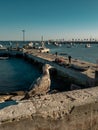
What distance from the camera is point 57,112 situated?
3490 mm

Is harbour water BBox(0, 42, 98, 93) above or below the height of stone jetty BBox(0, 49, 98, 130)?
below

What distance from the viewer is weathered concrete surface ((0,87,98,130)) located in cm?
319

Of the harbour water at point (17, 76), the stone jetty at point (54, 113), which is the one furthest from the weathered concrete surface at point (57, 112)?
the harbour water at point (17, 76)

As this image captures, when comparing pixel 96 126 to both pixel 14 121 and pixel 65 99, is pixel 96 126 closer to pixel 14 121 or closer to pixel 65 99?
pixel 65 99

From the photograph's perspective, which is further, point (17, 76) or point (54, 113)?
point (17, 76)

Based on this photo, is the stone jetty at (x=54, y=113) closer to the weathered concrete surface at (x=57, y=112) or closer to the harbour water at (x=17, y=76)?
the weathered concrete surface at (x=57, y=112)

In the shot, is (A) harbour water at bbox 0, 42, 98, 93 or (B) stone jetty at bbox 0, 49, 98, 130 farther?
(A) harbour water at bbox 0, 42, 98, 93

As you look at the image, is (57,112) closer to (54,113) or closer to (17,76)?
(54,113)

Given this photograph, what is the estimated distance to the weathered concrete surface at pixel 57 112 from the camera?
3191 millimetres

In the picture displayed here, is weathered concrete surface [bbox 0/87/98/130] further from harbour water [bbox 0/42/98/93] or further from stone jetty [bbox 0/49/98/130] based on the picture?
harbour water [bbox 0/42/98/93]

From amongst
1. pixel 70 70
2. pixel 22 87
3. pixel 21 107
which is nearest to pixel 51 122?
pixel 21 107

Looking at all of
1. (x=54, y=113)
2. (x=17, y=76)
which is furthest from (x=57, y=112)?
(x=17, y=76)

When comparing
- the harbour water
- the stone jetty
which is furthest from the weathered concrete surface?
the harbour water

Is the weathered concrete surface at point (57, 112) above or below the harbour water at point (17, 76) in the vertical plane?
above
